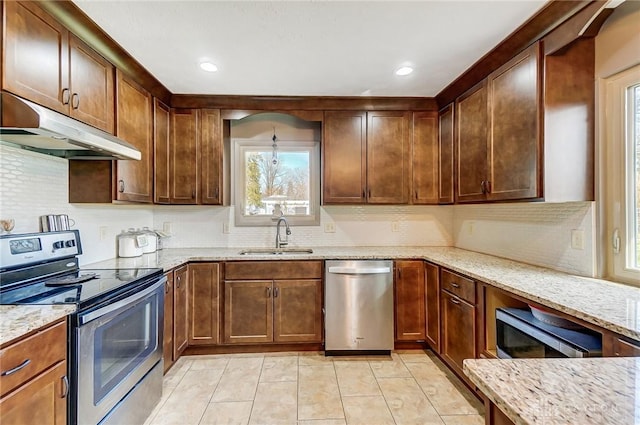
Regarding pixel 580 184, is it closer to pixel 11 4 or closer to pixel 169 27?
pixel 169 27

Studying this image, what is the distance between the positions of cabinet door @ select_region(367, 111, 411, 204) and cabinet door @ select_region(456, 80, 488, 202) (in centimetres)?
51

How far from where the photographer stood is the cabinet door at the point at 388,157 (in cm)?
300

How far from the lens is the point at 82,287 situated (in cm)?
156

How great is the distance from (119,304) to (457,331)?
2.23 metres

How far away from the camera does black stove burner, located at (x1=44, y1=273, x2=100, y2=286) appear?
1604 millimetres

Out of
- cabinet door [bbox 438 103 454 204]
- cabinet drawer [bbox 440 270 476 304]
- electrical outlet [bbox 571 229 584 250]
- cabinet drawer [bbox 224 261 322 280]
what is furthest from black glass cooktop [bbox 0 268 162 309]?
electrical outlet [bbox 571 229 584 250]

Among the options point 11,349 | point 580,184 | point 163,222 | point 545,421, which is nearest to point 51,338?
point 11,349

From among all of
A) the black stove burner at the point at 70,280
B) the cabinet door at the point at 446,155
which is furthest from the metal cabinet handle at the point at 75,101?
the cabinet door at the point at 446,155

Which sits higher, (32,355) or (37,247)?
(37,247)

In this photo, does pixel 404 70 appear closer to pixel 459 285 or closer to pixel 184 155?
pixel 459 285

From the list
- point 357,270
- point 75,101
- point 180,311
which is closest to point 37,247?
point 75,101

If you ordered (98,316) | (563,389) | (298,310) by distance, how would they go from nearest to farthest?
(563,389), (98,316), (298,310)

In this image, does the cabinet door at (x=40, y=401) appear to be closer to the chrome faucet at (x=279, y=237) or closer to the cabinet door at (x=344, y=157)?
the chrome faucet at (x=279, y=237)

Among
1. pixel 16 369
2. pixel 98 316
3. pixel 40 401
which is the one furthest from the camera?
pixel 98 316
